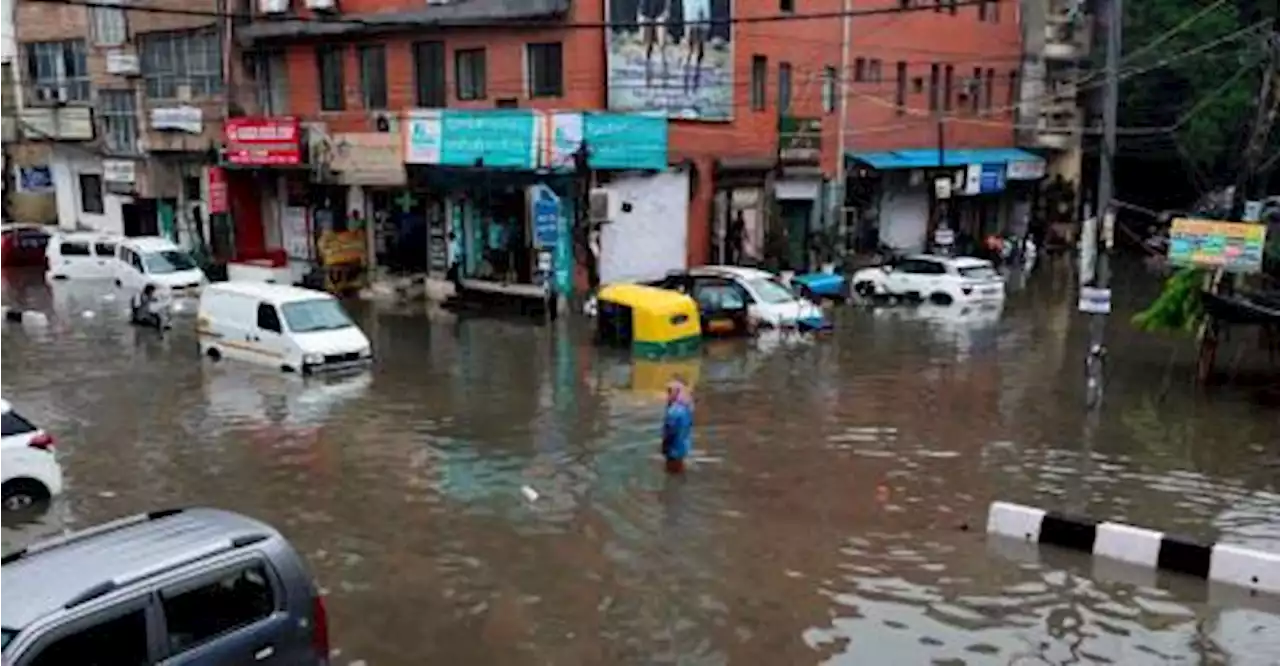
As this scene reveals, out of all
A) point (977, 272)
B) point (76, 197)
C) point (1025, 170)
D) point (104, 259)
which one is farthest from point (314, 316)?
point (1025, 170)

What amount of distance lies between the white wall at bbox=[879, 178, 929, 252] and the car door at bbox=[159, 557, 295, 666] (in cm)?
3824

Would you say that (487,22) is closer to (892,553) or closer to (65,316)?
(65,316)

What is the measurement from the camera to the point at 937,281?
32438 mm

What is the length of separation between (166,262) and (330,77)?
7.54 metres

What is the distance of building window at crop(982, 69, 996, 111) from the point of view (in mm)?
48719

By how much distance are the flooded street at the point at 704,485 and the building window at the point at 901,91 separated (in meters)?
17.9

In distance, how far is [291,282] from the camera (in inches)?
1417

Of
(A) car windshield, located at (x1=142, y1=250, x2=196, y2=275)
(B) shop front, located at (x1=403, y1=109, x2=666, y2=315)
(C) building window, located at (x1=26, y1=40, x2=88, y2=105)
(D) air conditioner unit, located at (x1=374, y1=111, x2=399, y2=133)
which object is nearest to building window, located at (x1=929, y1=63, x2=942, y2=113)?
(B) shop front, located at (x1=403, y1=109, x2=666, y2=315)

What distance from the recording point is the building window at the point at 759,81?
1347 inches

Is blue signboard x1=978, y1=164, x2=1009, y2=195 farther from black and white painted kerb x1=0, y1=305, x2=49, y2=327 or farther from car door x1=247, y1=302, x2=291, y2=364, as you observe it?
black and white painted kerb x1=0, y1=305, x2=49, y2=327

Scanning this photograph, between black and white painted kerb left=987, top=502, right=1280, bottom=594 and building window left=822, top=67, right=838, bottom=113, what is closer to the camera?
black and white painted kerb left=987, top=502, right=1280, bottom=594

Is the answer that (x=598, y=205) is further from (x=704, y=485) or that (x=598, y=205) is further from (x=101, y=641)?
(x=101, y=641)

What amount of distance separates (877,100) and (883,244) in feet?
18.7

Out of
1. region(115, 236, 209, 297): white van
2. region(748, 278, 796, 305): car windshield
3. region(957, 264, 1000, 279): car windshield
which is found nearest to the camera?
region(748, 278, 796, 305): car windshield
